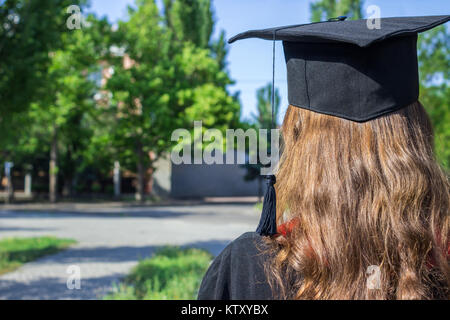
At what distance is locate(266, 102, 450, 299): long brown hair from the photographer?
41.6 inches

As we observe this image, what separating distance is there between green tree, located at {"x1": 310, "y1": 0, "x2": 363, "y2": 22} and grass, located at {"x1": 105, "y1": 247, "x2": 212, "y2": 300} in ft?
34.8

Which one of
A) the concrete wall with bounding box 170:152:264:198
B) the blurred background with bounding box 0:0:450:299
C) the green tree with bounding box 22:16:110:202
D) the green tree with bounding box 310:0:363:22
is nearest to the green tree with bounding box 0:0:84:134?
the blurred background with bounding box 0:0:450:299

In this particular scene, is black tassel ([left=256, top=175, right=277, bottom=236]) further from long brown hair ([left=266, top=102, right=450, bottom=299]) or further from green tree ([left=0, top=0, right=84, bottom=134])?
green tree ([left=0, top=0, right=84, bottom=134])

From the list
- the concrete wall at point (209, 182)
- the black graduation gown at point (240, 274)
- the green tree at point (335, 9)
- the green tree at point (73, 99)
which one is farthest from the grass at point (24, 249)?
the concrete wall at point (209, 182)

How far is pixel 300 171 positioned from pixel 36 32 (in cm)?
645

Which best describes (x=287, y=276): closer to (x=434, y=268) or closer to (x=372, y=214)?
(x=372, y=214)

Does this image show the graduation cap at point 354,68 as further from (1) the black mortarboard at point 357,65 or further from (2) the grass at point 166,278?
(2) the grass at point 166,278

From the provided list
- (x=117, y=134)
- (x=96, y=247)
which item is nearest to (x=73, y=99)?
(x=117, y=134)

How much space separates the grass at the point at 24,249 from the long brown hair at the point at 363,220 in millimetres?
7082

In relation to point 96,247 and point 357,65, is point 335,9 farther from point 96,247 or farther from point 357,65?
point 357,65

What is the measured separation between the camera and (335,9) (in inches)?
642

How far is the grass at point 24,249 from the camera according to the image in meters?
7.56

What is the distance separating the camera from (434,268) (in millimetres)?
1100
